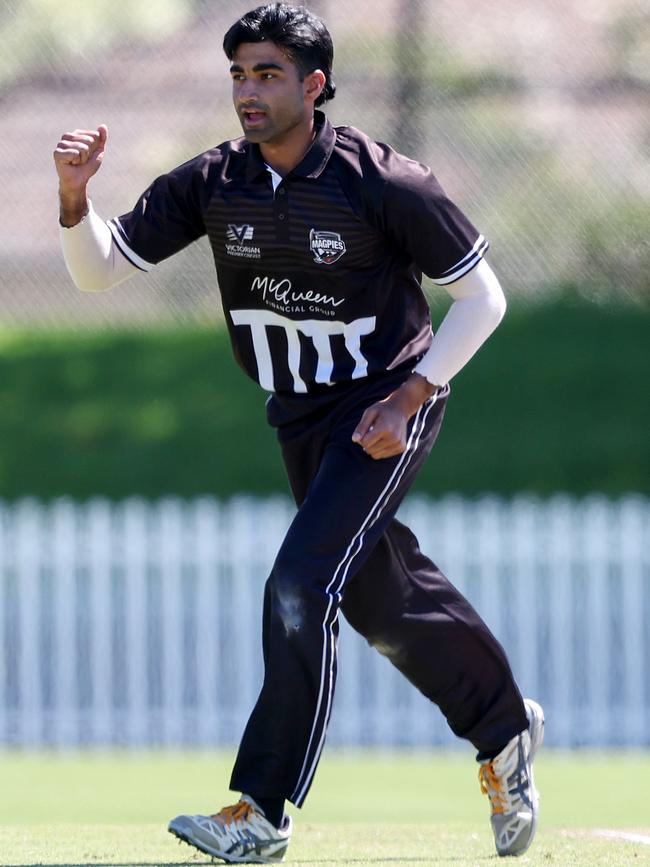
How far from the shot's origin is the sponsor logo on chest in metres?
4.03

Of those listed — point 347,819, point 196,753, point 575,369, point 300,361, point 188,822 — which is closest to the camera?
point 188,822

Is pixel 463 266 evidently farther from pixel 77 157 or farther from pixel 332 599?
pixel 77 157

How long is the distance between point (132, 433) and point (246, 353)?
7598 mm

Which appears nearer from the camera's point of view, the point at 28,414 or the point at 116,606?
the point at 116,606

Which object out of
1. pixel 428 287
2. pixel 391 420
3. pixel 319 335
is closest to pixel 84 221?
pixel 319 335

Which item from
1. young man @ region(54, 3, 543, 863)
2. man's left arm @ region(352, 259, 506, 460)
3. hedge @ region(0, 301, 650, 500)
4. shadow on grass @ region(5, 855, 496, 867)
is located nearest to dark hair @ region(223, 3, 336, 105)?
young man @ region(54, 3, 543, 863)

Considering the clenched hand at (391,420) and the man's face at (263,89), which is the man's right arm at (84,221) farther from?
the clenched hand at (391,420)

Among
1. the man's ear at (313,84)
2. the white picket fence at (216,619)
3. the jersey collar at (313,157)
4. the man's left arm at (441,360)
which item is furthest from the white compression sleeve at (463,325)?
the white picket fence at (216,619)

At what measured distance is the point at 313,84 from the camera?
406cm

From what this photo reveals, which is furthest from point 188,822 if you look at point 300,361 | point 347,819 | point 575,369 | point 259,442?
point 575,369

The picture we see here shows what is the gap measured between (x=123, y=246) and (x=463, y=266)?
0.86 meters

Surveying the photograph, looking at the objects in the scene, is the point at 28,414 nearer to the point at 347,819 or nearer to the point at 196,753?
the point at 196,753

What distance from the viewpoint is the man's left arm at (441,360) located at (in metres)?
3.94

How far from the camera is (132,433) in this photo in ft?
38.3
